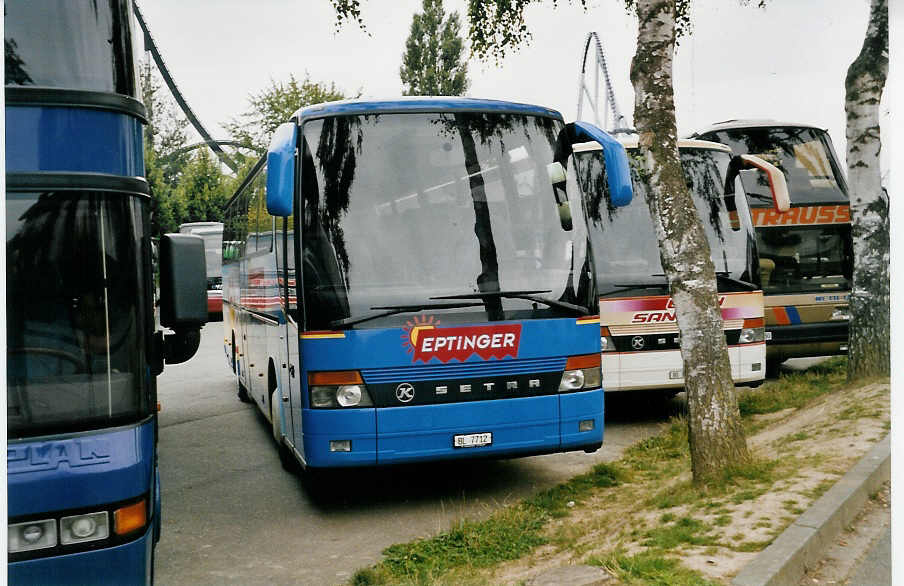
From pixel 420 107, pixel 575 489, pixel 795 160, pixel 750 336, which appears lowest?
pixel 575 489

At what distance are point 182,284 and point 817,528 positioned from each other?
3.70 metres

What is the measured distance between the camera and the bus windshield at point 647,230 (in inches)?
380

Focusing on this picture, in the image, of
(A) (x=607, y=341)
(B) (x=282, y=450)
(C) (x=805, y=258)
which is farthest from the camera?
(C) (x=805, y=258)

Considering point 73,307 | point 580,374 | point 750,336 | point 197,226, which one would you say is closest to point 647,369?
point 750,336

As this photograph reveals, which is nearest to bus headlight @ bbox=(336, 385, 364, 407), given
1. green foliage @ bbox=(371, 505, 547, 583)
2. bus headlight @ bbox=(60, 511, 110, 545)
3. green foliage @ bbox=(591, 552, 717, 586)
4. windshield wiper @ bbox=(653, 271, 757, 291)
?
green foliage @ bbox=(371, 505, 547, 583)

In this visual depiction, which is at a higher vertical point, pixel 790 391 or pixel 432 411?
pixel 432 411

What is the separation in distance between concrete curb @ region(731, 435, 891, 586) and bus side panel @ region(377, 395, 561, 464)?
1.85 m

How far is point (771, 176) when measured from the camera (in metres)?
8.91

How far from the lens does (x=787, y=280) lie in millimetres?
12328

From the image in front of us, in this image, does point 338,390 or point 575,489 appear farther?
point 575,489

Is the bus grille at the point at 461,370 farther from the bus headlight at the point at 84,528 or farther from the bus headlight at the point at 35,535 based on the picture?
the bus headlight at the point at 35,535

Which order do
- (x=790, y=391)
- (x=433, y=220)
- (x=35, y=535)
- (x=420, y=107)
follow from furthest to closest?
1. (x=790, y=391)
2. (x=420, y=107)
3. (x=433, y=220)
4. (x=35, y=535)

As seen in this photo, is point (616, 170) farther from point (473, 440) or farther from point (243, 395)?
point (243, 395)

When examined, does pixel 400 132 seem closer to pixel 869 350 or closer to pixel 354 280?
pixel 354 280
